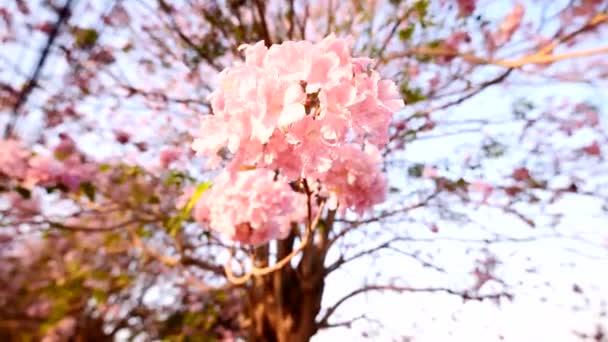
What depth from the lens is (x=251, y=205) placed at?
2256mm

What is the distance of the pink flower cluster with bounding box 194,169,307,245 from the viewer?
227cm

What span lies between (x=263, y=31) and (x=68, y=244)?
285 inches

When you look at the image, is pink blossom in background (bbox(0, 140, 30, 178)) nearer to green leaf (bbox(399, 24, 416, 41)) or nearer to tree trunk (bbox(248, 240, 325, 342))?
tree trunk (bbox(248, 240, 325, 342))

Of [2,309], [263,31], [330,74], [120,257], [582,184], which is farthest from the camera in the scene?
[2,309]

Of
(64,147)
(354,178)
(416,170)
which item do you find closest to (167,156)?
(64,147)

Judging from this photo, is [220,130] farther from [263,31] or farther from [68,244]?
[68,244]

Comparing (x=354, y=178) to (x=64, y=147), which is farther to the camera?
(x=64, y=147)

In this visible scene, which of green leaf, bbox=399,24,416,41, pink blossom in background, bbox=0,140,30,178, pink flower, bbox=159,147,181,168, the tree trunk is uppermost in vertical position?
green leaf, bbox=399,24,416,41

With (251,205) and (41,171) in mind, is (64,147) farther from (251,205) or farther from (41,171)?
(251,205)

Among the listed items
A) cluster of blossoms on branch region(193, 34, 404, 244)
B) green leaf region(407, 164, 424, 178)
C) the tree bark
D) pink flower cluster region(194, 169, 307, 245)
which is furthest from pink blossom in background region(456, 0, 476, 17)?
cluster of blossoms on branch region(193, 34, 404, 244)

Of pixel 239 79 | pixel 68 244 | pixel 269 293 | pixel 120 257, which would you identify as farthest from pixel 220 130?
pixel 68 244

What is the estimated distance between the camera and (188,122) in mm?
5539

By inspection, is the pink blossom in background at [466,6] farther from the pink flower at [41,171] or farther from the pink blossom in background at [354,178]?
the pink flower at [41,171]

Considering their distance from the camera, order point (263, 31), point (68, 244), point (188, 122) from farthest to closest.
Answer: point (68, 244) < point (188, 122) < point (263, 31)
